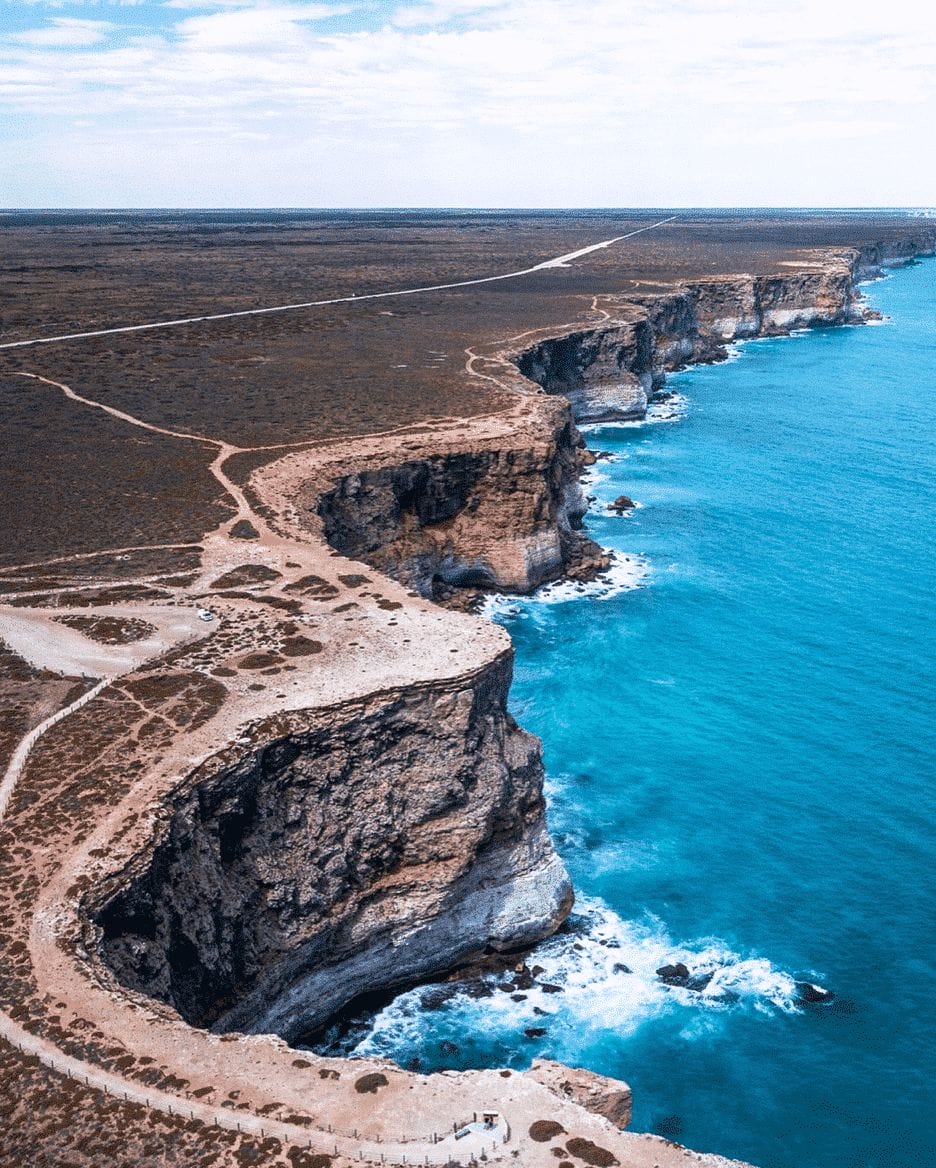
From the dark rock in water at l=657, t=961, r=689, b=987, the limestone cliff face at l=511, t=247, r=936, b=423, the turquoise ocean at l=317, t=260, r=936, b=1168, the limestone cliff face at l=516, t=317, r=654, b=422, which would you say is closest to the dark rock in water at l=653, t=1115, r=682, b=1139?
the turquoise ocean at l=317, t=260, r=936, b=1168

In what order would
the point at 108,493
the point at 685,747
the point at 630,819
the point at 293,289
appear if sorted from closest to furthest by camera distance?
the point at 630,819 → the point at 685,747 → the point at 108,493 → the point at 293,289

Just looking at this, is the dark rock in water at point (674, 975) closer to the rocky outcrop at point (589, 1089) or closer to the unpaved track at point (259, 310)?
the rocky outcrop at point (589, 1089)

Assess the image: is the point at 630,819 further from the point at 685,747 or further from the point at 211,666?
the point at 211,666

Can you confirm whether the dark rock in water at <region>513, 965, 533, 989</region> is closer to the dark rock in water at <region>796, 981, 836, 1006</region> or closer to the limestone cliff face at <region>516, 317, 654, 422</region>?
the dark rock in water at <region>796, 981, 836, 1006</region>

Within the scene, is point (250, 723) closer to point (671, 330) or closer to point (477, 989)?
point (477, 989)

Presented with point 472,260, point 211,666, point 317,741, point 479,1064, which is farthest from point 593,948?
point 472,260

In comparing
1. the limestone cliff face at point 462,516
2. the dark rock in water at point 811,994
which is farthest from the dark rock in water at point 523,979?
the limestone cliff face at point 462,516
